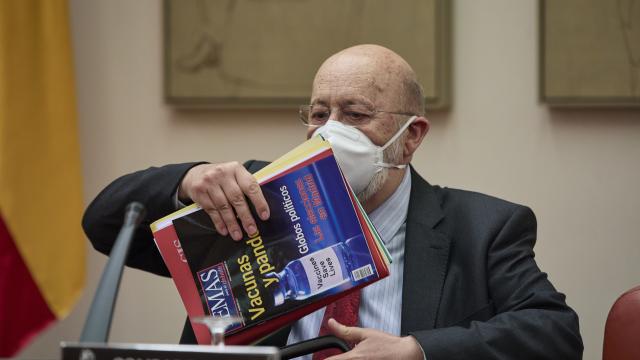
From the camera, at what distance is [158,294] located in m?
3.28

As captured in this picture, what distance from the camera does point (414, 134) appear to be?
92.1 inches

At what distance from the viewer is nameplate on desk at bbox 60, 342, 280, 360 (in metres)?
1.10

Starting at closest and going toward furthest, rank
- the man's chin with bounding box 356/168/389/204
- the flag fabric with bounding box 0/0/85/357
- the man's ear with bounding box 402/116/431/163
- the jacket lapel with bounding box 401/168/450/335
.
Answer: the jacket lapel with bounding box 401/168/450/335, the man's chin with bounding box 356/168/389/204, the man's ear with bounding box 402/116/431/163, the flag fabric with bounding box 0/0/85/357

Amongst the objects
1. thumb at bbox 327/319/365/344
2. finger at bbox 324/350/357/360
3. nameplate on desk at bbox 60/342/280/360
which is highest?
nameplate on desk at bbox 60/342/280/360

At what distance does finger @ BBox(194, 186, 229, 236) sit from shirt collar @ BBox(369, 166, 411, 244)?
587 millimetres

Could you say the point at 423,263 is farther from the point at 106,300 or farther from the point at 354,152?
the point at 106,300

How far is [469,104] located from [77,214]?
1.47 meters

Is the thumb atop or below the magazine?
below

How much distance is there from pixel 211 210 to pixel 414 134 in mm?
748

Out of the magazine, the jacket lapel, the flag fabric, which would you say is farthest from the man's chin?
the flag fabric

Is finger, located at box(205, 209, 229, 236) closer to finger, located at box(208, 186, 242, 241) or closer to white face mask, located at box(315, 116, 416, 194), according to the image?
finger, located at box(208, 186, 242, 241)

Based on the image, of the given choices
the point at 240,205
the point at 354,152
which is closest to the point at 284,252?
the point at 240,205

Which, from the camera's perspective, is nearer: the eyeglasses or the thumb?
the thumb

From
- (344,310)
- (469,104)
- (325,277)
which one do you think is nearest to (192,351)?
(325,277)
